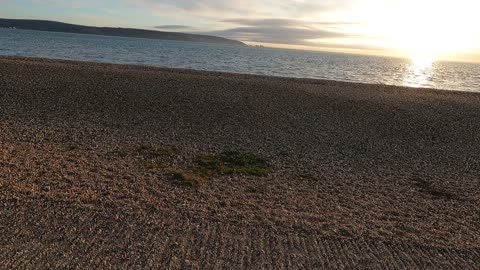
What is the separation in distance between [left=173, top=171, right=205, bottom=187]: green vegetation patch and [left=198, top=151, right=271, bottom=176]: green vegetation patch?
1.56 feet

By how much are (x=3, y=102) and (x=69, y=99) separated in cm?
236

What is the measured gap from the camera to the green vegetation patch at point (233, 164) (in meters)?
10.1

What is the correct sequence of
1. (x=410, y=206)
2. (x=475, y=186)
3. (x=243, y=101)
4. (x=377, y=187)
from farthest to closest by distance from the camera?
(x=243, y=101) < (x=475, y=186) < (x=377, y=187) < (x=410, y=206)

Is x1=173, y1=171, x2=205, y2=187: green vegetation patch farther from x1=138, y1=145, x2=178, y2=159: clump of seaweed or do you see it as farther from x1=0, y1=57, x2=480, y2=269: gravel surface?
x1=138, y1=145, x2=178, y2=159: clump of seaweed

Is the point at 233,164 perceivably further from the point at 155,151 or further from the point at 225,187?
the point at 155,151

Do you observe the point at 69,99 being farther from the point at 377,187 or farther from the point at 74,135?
the point at 377,187

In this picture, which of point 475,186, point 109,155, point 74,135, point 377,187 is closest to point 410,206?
point 377,187

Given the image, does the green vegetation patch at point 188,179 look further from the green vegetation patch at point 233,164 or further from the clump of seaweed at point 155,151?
the clump of seaweed at point 155,151

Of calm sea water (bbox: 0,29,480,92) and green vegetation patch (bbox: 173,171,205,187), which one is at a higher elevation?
calm sea water (bbox: 0,29,480,92)

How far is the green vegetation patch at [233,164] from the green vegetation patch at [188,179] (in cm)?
48

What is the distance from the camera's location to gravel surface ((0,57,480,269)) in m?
6.13

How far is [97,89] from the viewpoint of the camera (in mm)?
19625

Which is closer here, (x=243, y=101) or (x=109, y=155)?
(x=109, y=155)

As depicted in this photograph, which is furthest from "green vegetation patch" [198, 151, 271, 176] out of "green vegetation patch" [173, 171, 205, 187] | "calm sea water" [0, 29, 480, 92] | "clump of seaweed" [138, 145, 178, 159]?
"calm sea water" [0, 29, 480, 92]
